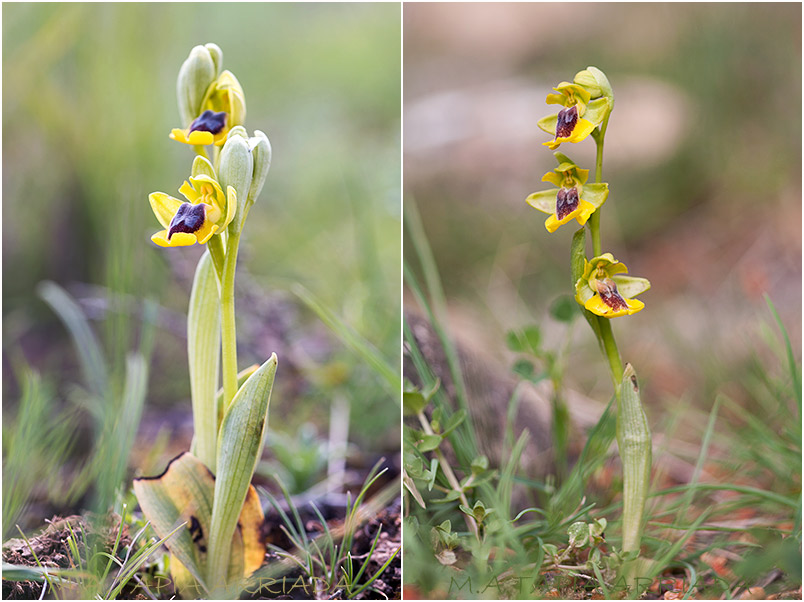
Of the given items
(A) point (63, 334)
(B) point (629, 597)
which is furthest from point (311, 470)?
(A) point (63, 334)

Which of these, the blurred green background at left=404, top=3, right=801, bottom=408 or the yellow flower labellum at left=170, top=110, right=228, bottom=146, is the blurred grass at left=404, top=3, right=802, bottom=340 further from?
the yellow flower labellum at left=170, top=110, right=228, bottom=146

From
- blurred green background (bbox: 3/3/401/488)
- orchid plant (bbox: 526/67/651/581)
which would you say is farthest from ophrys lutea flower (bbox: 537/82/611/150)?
blurred green background (bbox: 3/3/401/488)

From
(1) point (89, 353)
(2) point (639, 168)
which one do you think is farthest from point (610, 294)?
(2) point (639, 168)

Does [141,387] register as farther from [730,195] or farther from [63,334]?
[730,195]

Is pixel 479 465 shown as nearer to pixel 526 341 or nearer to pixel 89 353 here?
pixel 526 341

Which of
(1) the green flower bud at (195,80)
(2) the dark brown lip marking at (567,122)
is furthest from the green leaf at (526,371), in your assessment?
(1) the green flower bud at (195,80)

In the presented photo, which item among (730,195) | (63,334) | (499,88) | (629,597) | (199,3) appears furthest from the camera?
(499,88)
